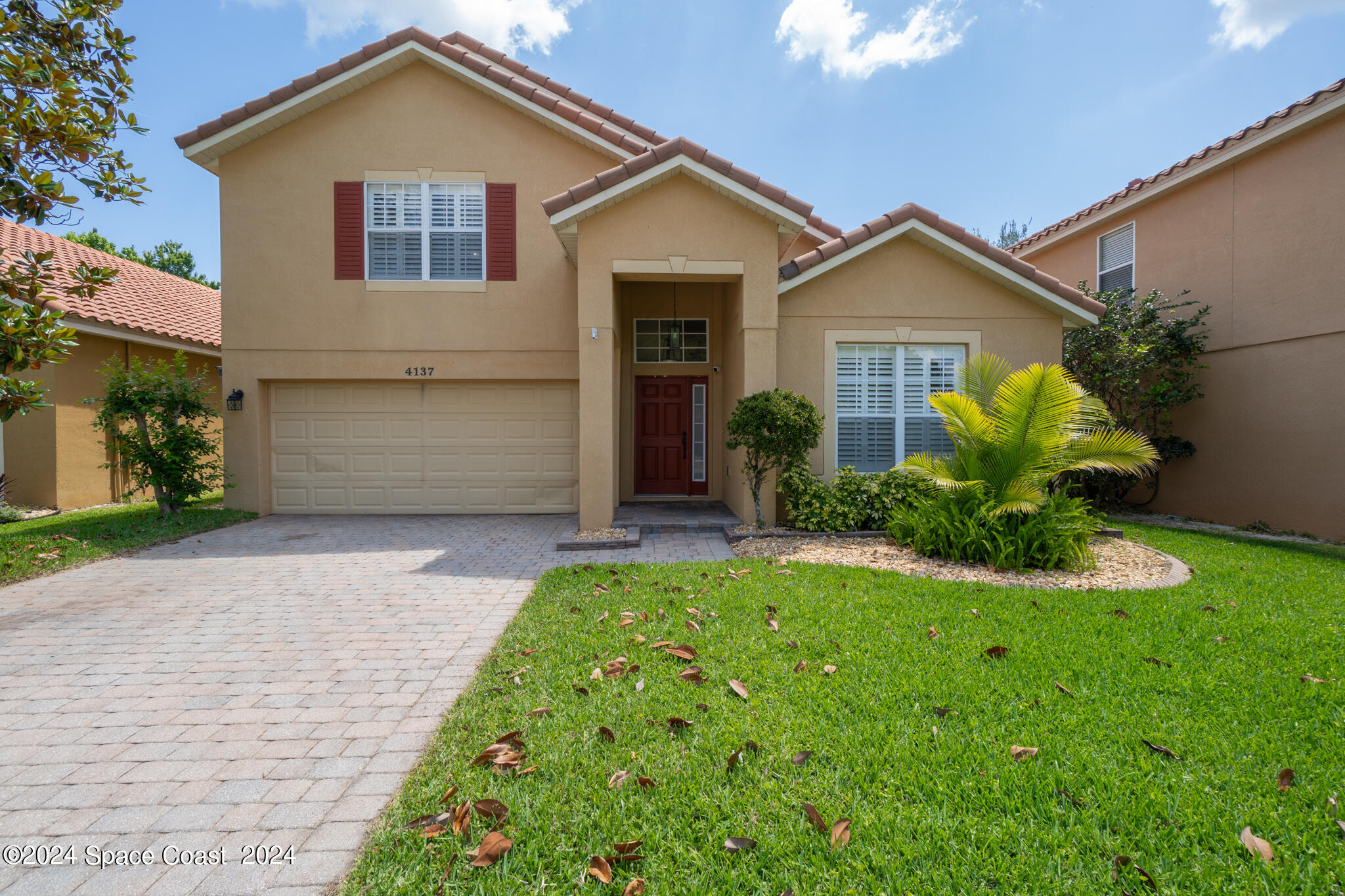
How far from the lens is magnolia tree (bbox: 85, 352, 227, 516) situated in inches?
340

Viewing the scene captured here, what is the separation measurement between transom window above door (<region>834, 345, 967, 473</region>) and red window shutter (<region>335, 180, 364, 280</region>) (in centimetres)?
793

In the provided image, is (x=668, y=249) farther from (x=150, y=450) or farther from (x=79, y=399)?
(x=79, y=399)

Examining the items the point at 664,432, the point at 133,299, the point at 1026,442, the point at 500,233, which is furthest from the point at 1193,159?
the point at 133,299

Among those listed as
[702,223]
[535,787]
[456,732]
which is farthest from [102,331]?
[535,787]

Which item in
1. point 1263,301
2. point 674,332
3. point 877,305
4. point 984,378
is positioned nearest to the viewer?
point 984,378

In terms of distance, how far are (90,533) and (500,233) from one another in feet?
23.3

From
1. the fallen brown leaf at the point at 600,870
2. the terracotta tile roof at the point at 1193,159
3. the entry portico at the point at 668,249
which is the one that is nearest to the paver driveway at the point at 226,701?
the fallen brown leaf at the point at 600,870

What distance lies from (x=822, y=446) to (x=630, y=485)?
3860 millimetres

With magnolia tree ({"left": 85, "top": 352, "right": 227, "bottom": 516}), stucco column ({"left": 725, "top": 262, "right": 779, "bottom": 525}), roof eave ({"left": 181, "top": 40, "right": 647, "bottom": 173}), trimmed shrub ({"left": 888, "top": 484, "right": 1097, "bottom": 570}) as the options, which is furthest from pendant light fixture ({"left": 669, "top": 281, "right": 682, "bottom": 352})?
magnolia tree ({"left": 85, "top": 352, "right": 227, "bottom": 516})

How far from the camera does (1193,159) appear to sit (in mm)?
9664

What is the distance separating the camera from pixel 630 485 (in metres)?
11.1

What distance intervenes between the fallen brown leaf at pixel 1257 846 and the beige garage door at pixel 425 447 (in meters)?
9.04

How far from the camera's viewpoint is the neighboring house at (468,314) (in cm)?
869

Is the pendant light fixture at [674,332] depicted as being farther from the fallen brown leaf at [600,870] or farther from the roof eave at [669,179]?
the fallen brown leaf at [600,870]
